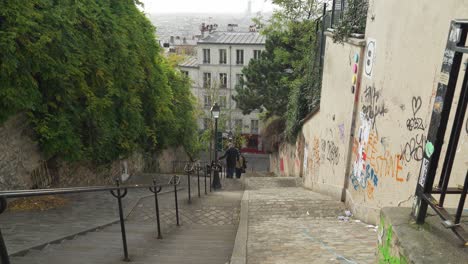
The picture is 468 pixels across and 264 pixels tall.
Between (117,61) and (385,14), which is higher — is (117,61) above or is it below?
below

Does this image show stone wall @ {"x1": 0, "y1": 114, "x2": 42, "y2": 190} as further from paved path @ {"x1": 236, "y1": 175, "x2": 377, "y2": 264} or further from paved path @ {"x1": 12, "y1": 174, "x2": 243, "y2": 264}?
paved path @ {"x1": 236, "y1": 175, "x2": 377, "y2": 264}

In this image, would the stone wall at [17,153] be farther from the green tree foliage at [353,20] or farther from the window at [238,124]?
the window at [238,124]

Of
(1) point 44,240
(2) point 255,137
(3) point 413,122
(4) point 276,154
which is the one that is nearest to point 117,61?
(1) point 44,240

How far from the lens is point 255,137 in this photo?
1508 inches

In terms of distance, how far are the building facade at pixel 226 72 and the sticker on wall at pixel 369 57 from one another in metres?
28.1

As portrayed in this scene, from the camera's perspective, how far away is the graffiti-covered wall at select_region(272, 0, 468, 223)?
14.4ft

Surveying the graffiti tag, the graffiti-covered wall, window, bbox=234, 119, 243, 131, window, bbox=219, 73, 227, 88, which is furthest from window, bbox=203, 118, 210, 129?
the graffiti tag

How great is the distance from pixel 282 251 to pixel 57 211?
5.07m

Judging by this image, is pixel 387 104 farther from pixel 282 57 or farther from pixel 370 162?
pixel 282 57

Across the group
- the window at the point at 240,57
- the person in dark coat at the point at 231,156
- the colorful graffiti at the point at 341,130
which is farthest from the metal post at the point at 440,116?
the window at the point at 240,57

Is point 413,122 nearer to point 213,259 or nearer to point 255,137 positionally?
point 213,259

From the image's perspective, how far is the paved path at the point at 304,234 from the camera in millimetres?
4387

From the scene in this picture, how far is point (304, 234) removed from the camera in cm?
562

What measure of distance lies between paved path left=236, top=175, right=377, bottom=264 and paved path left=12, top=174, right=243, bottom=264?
0.48 meters
